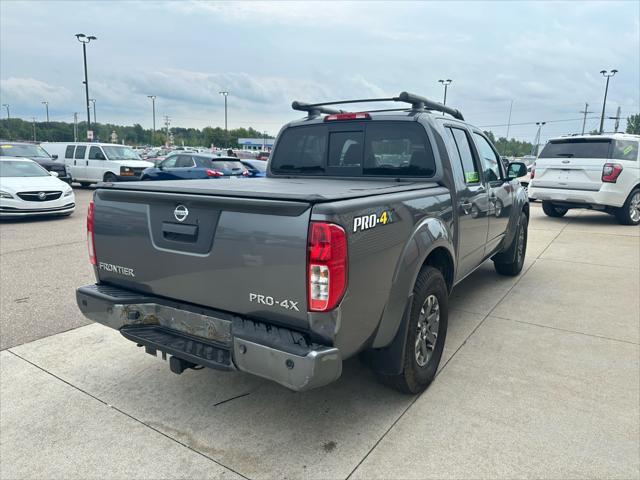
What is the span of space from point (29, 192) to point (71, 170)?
9009mm

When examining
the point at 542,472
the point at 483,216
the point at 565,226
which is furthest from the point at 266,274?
the point at 565,226

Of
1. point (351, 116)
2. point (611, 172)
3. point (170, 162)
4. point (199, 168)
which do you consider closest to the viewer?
point (351, 116)

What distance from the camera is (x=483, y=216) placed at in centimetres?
441

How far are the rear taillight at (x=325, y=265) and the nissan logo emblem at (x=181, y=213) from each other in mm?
801

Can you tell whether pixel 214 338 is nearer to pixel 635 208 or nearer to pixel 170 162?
pixel 635 208

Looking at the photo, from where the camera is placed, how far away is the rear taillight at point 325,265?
217 cm

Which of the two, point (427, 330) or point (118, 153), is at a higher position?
point (118, 153)

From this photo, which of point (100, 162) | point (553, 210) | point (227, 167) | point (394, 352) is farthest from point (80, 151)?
point (394, 352)

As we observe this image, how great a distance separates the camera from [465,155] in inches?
167

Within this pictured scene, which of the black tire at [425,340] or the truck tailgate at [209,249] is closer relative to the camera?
the truck tailgate at [209,249]

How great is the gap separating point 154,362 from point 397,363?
2.01 metres

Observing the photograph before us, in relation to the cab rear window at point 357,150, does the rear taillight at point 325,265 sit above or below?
below

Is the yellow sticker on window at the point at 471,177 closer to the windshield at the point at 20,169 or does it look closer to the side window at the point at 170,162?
the windshield at the point at 20,169

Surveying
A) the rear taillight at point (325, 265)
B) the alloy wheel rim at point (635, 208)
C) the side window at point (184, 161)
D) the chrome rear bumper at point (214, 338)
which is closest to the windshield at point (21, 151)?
the side window at point (184, 161)
